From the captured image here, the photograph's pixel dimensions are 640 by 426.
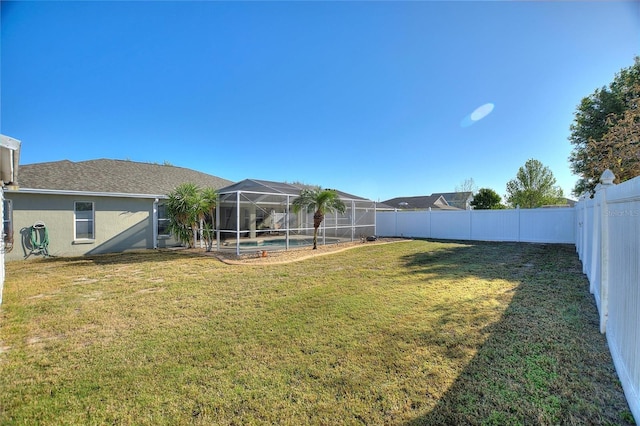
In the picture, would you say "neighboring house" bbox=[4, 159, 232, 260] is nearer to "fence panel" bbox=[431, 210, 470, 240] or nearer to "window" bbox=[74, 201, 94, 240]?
"window" bbox=[74, 201, 94, 240]

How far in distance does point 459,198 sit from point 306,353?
1771 inches

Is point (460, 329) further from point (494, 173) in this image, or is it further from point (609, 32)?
point (494, 173)

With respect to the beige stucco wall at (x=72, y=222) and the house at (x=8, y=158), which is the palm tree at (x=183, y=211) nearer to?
the beige stucco wall at (x=72, y=222)

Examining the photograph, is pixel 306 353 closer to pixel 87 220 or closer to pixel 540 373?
pixel 540 373

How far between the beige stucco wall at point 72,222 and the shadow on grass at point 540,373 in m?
14.6

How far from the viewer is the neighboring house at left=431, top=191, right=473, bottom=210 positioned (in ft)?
136

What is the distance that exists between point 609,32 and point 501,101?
22.8 ft

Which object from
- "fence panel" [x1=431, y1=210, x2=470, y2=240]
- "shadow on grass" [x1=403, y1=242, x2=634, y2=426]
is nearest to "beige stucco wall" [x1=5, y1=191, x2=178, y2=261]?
"shadow on grass" [x1=403, y1=242, x2=634, y2=426]

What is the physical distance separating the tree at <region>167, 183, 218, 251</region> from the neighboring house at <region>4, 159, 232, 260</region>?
1595 mm

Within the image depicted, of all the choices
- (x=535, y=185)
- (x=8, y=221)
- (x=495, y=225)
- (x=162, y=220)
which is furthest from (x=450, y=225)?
(x=8, y=221)

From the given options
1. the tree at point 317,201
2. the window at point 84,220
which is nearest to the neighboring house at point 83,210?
the window at point 84,220

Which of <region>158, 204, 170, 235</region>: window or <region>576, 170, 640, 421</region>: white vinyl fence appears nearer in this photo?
<region>576, 170, 640, 421</region>: white vinyl fence

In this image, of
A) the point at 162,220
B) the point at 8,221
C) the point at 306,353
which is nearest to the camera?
the point at 306,353

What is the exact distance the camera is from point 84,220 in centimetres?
1220
